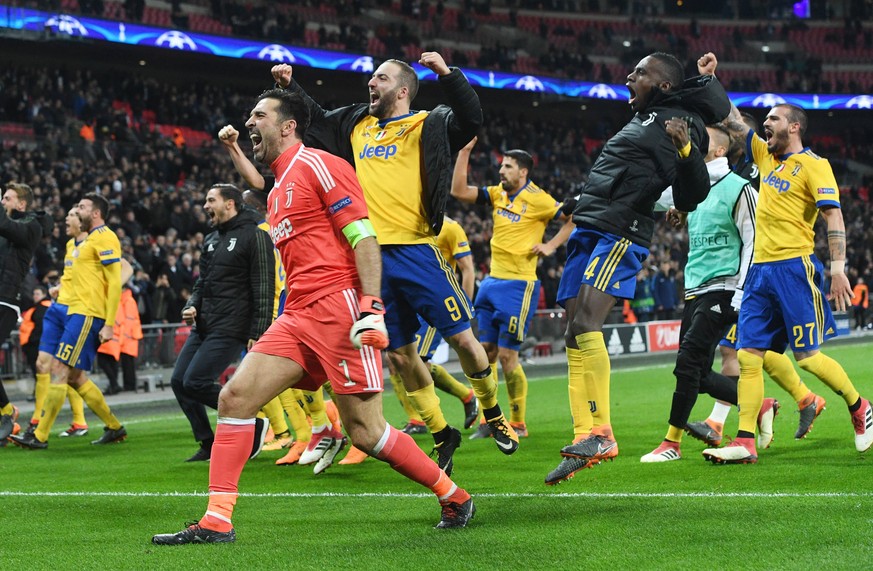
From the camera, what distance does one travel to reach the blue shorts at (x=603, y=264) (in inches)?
255

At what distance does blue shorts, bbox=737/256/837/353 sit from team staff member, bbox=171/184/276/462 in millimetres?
3875

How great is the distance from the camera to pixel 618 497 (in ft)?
19.5

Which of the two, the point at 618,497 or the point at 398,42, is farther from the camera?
the point at 398,42

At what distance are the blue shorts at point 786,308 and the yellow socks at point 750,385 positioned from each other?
93 mm

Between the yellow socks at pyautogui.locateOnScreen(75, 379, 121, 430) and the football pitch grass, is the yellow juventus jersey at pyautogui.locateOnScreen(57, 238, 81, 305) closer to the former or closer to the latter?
the yellow socks at pyautogui.locateOnScreen(75, 379, 121, 430)

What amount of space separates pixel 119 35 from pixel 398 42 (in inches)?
497

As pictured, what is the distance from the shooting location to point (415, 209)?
6.70 metres

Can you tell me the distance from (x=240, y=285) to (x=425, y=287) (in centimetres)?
296

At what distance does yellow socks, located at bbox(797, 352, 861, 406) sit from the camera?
24.6 feet

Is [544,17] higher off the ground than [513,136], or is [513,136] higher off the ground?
[544,17]

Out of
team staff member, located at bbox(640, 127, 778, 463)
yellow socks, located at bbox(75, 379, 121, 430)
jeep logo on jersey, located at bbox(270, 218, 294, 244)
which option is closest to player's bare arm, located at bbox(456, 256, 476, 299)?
team staff member, located at bbox(640, 127, 778, 463)

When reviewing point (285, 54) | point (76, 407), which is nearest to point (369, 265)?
point (76, 407)


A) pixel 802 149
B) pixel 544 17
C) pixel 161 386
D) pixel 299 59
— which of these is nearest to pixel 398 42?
pixel 299 59

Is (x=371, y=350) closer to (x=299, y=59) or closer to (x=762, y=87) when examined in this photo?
(x=299, y=59)
